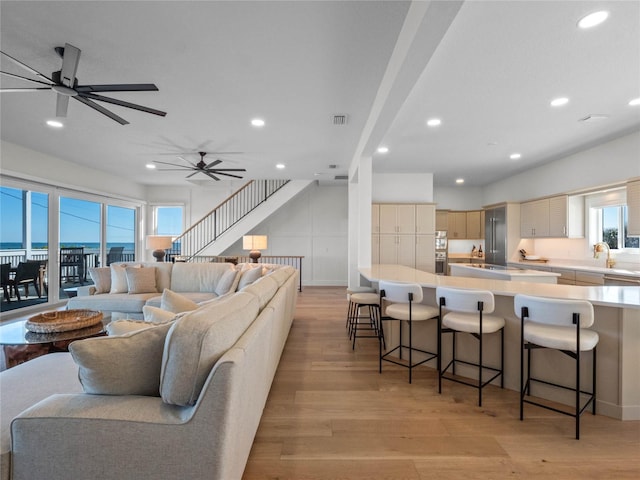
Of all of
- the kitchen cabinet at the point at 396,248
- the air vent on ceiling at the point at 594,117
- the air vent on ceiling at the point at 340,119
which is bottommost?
the kitchen cabinet at the point at 396,248

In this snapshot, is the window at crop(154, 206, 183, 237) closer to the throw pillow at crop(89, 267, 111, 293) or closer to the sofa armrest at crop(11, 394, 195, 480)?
the throw pillow at crop(89, 267, 111, 293)

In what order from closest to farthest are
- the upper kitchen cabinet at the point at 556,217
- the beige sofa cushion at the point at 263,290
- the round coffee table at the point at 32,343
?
the beige sofa cushion at the point at 263,290
the round coffee table at the point at 32,343
the upper kitchen cabinet at the point at 556,217

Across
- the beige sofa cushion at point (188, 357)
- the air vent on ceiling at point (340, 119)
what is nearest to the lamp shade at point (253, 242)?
the air vent on ceiling at point (340, 119)

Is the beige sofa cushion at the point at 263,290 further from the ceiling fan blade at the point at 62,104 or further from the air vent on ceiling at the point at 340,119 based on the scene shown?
the ceiling fan blade at the point at 62,104

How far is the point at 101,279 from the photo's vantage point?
4.60 m

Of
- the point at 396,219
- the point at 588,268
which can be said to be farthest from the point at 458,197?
the point at 588,268

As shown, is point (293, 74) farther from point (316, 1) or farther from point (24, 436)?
point (24, 436)

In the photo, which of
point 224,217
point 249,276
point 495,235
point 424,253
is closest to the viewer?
point 249,276

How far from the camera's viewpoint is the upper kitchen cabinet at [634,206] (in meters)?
3.98

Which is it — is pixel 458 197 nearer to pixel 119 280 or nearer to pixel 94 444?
pixel 119 280

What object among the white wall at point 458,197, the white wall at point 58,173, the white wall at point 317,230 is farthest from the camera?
the white wall at point 317,230

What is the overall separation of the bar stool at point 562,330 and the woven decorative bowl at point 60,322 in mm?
3538

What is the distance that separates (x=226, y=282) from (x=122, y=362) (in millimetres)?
3318

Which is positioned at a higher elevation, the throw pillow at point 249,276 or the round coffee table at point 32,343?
the throw pillow at point 249,276
